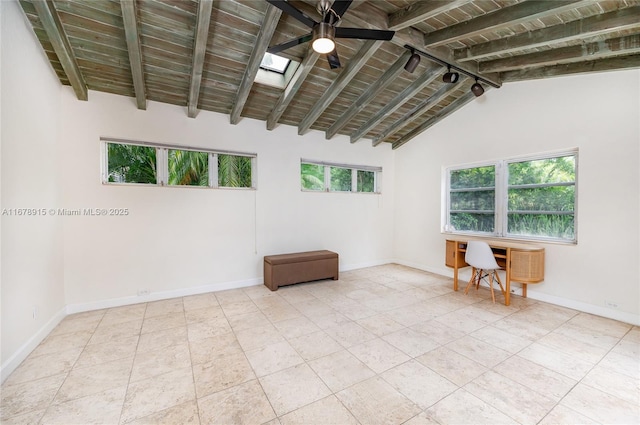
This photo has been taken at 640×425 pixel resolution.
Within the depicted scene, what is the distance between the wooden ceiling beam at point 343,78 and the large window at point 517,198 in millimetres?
2950

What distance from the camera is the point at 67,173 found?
340 centimetres

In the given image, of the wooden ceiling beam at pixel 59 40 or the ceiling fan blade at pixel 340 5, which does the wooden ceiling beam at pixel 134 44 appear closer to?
the wooden ceiling beam at pixel 59 40

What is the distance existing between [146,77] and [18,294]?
2747mm

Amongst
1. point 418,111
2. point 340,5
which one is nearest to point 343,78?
point 340,5

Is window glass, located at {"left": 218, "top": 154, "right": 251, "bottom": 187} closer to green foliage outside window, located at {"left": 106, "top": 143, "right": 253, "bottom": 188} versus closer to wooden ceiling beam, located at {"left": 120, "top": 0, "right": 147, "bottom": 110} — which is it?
green foliage outside window, located at {"left": 106, "top": 143, "right": 253, "bottom": 188}

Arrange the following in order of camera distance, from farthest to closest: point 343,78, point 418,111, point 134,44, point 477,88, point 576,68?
point 418,111 < point 477,88 < point 343,78 < point 576,68 < point 134,44

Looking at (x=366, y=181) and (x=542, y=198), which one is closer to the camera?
(x=542, y=198)

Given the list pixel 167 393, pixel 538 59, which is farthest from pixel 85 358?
pixel 538 59

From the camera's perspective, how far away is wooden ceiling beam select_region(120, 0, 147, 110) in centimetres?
240

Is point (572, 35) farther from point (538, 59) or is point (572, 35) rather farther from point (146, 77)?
point (146, 77)

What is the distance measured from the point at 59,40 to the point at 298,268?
4019mm

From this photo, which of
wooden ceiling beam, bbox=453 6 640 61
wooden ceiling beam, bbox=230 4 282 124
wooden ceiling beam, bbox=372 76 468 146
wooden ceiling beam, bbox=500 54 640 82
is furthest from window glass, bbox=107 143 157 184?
wooden ceiling beam, bbox=500 54 640 82

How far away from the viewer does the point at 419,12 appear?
2635 millimetres

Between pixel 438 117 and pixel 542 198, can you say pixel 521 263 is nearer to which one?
pixel 542 198
